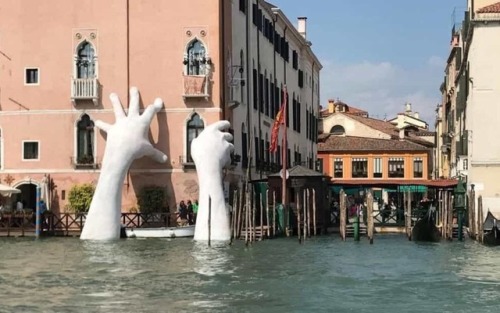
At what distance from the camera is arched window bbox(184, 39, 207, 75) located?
34.6 metres

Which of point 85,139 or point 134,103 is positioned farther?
point 85,139

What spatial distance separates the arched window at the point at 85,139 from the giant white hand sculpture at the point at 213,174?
4.81 m

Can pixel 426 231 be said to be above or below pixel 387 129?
below

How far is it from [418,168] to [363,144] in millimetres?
4338

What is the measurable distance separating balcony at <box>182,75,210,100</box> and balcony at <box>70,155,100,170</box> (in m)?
3.74

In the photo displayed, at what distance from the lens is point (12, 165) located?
117 feet

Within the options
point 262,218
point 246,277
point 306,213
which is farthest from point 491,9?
point 246,277

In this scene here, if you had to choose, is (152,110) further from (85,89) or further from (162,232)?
(162,232)

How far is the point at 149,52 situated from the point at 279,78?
1314 cm

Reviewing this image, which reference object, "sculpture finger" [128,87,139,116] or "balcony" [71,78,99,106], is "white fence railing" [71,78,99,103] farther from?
"sculpture finger" [128,87,139,116]

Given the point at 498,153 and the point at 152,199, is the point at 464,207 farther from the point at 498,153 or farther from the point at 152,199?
the point at 152,199

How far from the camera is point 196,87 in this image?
113ft

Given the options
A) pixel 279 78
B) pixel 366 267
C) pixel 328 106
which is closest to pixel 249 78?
pixel 279 78

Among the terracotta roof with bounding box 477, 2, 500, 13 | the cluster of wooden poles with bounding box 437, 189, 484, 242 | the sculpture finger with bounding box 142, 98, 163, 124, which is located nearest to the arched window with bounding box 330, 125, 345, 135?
the terracotta roof with bounding box 477, 2, 500, 13
